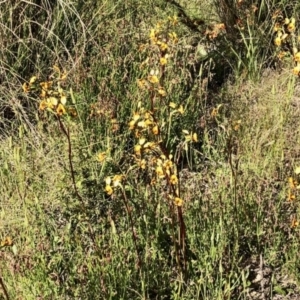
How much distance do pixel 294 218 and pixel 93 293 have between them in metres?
0.78

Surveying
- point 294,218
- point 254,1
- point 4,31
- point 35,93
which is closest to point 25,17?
point 4,31

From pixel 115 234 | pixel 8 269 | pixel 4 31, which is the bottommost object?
pixel 8 269

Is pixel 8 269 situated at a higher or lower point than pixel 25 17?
lower

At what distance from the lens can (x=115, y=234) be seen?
2.24 m

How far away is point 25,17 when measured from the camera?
3406mm

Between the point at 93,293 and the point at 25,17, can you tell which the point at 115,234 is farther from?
the point at 25,17

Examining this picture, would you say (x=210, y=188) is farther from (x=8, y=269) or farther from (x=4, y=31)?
(x=4, y=31)

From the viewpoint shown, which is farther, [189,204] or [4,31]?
[4,31]

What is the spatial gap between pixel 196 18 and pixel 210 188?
164cm

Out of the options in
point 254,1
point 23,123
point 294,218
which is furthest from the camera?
point 254,1

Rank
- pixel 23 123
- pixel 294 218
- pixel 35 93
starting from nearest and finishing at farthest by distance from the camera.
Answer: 1. pixel 294 218
2. pixel 23 123
3. pixel 35 93

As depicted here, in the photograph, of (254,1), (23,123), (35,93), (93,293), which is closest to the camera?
(93,293)

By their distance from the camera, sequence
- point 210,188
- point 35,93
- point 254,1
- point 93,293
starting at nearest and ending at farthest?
point 93,293 → point 210,188 → point 35,93 → point 254,1

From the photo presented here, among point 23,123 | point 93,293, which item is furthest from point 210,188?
point 23,123
